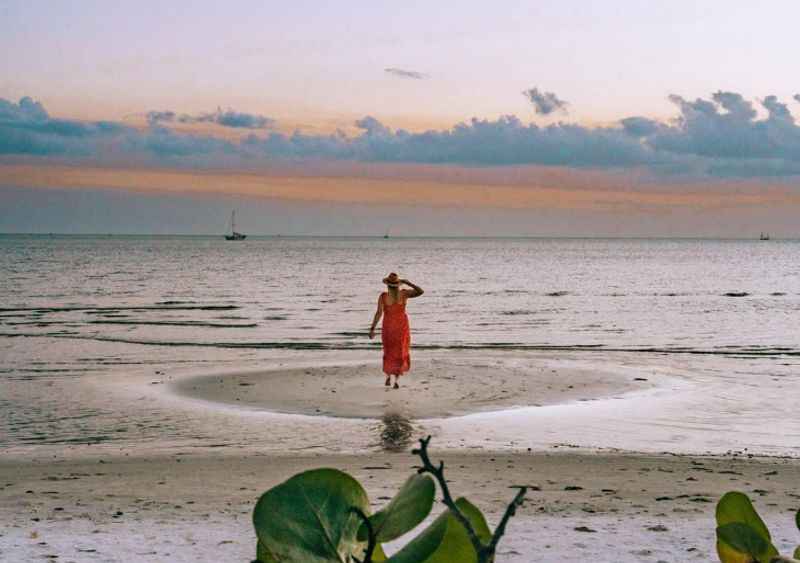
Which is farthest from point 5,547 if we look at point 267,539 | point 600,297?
point 600,297

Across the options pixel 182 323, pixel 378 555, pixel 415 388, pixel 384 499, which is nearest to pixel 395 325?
pixel 415 388

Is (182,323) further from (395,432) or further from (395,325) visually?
(395,432)

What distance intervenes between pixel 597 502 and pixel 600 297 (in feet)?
132

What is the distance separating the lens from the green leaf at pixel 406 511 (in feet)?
1.68

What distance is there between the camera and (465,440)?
42.0 feet

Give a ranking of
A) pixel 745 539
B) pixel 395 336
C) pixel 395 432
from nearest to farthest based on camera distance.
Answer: pixel 745 539 → pixel 395 432 → pixel 395 336

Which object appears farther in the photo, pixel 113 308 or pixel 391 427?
pixel 113 308

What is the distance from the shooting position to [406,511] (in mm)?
522

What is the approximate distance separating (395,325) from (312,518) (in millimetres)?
15979

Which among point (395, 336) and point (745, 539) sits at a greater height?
point (745, 539)

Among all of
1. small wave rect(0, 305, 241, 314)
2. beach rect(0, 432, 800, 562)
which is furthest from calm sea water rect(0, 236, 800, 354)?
beach rect(0, 432, 800, 562)

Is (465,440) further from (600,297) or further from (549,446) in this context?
(600,297)

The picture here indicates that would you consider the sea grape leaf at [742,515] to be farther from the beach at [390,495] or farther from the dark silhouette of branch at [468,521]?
the beach at [390,495]

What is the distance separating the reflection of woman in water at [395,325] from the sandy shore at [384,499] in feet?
15.7
